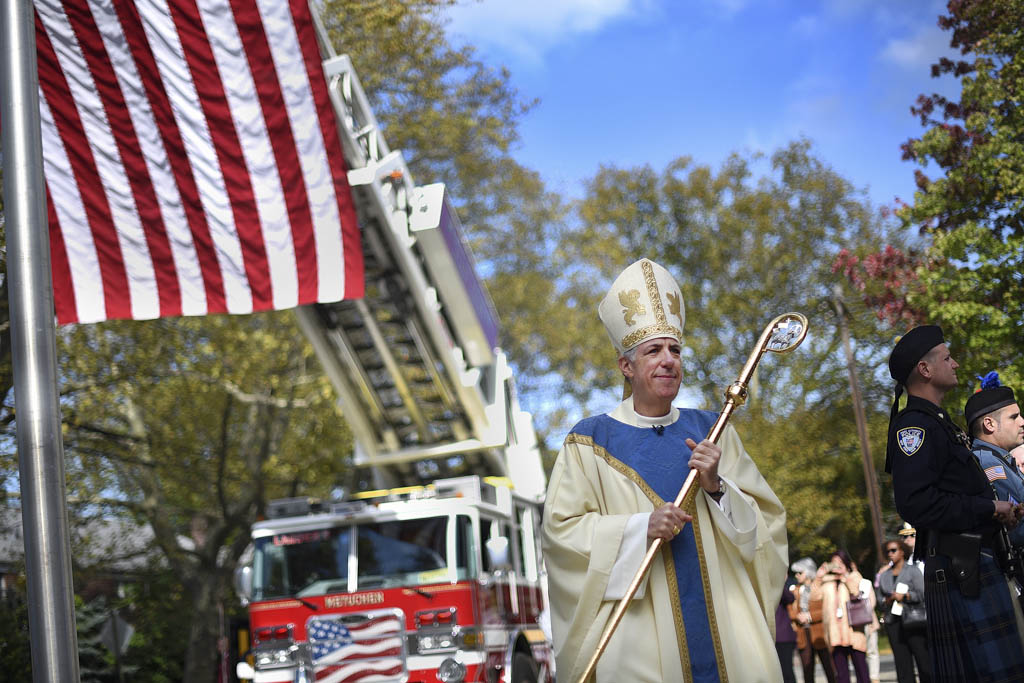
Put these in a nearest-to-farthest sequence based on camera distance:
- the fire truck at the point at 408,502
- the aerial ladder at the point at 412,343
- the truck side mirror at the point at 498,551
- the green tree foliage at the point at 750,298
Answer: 1. the truck side mirror at the point at 498,551
2. the fire truck at the point at 408,502
3. the aerial ladder at the point at 412,343
4. the green tree foliage at the point at 750,298

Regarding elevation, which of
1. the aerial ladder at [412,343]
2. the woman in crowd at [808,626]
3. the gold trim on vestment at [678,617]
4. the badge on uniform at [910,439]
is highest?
the aerial ladder at [412,343]

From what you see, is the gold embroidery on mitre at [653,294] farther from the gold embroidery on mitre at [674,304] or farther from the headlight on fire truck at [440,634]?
the headlight on fire truck at [440,634]

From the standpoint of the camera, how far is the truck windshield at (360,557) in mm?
10258

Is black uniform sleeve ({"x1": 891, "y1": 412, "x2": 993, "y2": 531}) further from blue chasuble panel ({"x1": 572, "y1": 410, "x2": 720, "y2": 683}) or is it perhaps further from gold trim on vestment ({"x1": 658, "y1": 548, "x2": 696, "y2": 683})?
gold trim on vestment ({"x1": 658, "y1": 548, "x2": 696, "y2": 683})

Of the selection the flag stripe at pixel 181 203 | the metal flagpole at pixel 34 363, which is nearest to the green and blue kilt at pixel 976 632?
the metal flagpole at pixel 34 363

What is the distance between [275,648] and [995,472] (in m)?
6.54

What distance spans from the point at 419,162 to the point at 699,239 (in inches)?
627

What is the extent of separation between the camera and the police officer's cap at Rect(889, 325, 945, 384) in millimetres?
5086

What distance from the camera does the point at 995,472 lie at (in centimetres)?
569

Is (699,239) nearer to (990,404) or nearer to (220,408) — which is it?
(220,408)

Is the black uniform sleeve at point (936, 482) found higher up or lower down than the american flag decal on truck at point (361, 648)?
higher up

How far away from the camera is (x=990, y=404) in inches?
240

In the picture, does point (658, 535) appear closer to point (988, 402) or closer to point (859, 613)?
point (988, 402)

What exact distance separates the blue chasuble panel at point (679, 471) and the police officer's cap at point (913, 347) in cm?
96
